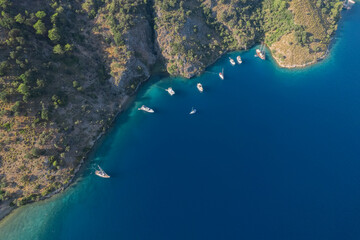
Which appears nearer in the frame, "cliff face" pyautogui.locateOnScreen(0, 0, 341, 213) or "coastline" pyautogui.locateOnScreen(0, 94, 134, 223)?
"coastline" pyautogui.locateOnScreen(0, 94, 134, 223)

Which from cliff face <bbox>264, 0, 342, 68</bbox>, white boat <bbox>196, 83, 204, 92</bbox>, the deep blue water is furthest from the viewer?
cliff face <bbox>264, 0, 342, 68</bbox>

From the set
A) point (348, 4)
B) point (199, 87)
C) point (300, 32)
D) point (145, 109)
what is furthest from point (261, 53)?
point (348, 4)

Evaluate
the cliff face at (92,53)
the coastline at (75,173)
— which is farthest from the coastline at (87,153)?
the cliff face at (92,53)

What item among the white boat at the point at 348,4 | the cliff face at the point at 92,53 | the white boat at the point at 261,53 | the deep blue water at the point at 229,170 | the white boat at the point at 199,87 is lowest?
the deep blue water at the point at 229,170

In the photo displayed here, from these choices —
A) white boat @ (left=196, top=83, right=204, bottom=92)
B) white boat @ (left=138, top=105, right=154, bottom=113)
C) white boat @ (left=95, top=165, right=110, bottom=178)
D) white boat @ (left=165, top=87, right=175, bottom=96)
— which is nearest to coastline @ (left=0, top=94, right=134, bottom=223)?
white boat @ (left=138, top=105, right=154, bottom=113)

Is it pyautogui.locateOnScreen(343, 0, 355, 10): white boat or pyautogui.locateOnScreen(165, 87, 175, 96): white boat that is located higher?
pyautogui.locateOnScreen(343, 0, 355, 10): white boat

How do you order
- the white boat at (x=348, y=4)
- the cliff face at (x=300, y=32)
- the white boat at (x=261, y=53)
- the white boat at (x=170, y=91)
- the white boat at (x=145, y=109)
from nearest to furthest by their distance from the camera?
the white boat at (x=145, y=109) → the white boat at (x=170, y=91) → the cliff face at (x=300, y=32) → the white boat at (x=261, y=53) → the white boat at (x=348, y=4)

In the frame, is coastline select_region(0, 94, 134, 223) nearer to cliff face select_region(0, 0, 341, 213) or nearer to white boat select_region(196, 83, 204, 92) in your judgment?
cliff face select_region(0, 0, 341, 213)

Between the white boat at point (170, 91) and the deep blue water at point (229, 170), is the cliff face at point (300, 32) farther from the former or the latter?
the white boat at point (170, 91)
